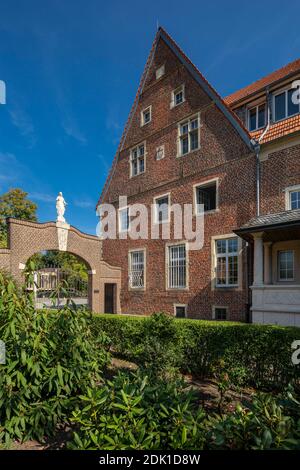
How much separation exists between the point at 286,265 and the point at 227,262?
8.94ft

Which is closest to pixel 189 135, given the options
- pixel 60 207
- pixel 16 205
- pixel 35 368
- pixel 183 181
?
pixel 183 181

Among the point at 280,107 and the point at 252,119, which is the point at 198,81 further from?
the point at 280,107

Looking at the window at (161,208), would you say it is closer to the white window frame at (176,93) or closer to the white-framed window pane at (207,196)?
the white-framed window pane at (207,196)

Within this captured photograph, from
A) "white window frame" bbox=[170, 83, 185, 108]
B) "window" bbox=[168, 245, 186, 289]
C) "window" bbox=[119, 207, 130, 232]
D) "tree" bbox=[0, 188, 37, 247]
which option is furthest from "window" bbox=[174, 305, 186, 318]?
"tree" bbox=[0, 188, 37, 247]

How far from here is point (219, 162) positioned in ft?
49.5

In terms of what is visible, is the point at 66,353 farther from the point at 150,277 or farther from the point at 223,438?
the point at 150,277

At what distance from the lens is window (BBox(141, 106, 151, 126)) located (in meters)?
19.6

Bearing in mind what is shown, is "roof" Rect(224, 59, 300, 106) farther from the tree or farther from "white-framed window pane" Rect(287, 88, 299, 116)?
the tree

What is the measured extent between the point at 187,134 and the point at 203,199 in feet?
12.7

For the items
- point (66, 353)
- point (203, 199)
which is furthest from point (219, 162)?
point (66, 353)

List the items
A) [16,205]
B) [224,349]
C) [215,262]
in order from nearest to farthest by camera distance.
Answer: [224,349] → [215,262] → [16,205]

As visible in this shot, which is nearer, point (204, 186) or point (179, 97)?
point (204, 186)

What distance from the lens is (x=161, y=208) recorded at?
1798 cm

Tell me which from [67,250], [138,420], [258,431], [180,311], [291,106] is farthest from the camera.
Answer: [67,250]
